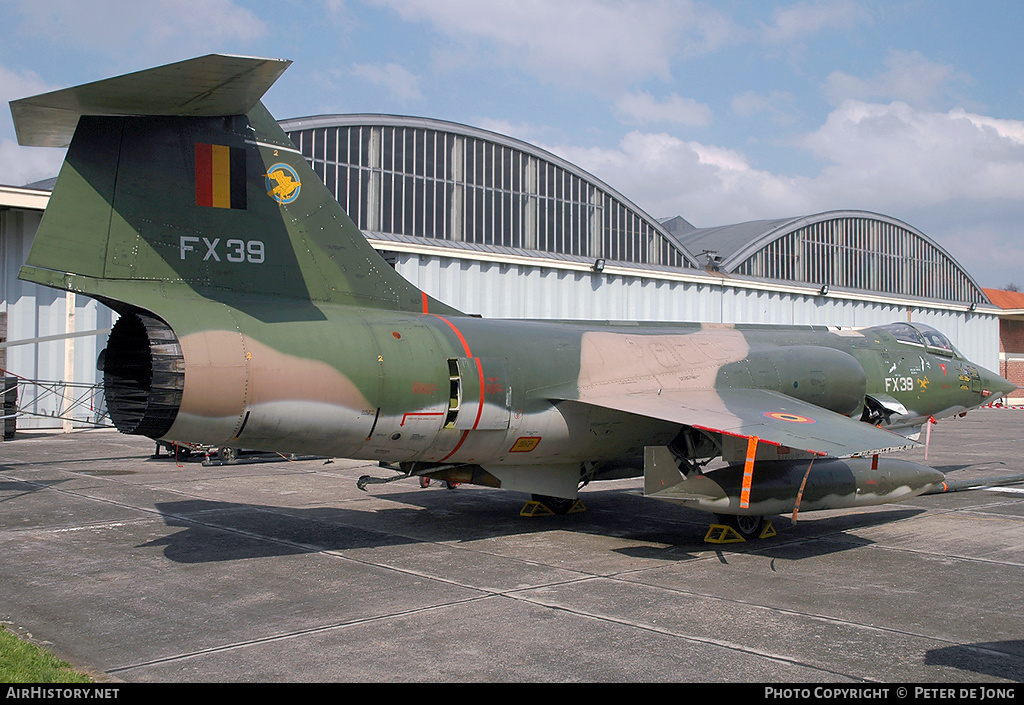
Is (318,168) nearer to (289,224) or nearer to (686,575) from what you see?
(289,224)

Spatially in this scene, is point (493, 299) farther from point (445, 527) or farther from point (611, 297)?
point (445, 527)

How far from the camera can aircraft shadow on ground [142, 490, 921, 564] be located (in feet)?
29.1

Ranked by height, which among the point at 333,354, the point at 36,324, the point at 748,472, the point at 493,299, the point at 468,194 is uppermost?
the point at 468,194

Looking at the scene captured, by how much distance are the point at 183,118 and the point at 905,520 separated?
9.80 meters

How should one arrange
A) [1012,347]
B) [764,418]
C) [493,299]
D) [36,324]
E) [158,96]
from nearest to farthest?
[158,96], [764,418], [36,324], [493,299], [1012,347]

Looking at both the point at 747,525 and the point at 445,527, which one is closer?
the point at 747,525

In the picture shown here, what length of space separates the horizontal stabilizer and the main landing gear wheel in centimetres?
674

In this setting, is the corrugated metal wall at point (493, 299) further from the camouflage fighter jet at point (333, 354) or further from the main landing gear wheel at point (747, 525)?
the main landing gear wheel at point (747, 525)

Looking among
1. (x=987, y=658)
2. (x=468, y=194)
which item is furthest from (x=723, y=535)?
(x=468, y=194)

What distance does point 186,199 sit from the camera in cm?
748

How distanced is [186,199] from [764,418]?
6097 millimetres

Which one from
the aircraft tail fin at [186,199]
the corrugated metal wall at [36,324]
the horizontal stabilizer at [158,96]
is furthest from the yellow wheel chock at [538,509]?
the corrugated metal wall at [36,324]

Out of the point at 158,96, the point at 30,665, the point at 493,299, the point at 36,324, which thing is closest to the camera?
the point at 30,665

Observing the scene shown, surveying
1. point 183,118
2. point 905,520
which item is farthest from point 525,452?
point 905,520
